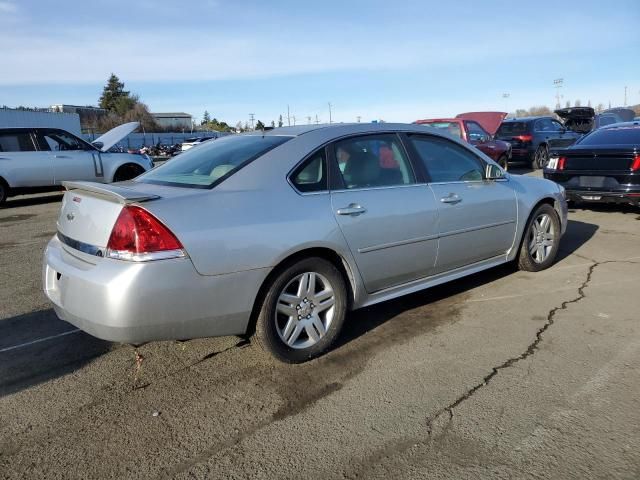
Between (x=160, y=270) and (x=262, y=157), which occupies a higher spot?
(x=262, y=157)

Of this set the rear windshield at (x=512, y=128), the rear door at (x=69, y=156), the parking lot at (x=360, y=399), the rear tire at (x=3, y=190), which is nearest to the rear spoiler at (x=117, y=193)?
the parking lot at (x=360, y=399)

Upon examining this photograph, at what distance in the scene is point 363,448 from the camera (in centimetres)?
254

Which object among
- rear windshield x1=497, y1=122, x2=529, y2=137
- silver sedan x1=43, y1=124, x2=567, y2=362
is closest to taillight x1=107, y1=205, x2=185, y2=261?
silver sedan x1=43, y1=124, x2=567, y2=362

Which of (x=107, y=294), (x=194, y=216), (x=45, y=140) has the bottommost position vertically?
(x=107, y=294)

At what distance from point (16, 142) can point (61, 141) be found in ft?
3.02

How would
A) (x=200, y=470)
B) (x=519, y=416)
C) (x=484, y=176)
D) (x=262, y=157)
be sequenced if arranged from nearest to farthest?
(x=200, y=470) → (x=519, y=416) → (x=262, y=157) → (x=484, y=176)

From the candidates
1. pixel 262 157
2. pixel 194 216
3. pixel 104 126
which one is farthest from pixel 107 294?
pixel 104 126

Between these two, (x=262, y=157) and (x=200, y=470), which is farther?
(x=262, y=157)

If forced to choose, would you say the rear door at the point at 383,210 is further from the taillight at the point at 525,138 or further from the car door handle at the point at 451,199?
the taillight at the point at 525,138

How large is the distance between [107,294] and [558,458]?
2392 mm

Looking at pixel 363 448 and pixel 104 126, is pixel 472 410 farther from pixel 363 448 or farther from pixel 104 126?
pixel 104 126

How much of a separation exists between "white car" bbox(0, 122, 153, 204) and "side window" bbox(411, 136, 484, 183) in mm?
9506

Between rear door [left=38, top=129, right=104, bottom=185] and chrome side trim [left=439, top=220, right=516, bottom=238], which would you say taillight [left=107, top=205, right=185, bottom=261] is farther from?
rear door [left=38, top=129, right=104, bottom=185]

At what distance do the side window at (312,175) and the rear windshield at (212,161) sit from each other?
0.25 meters
